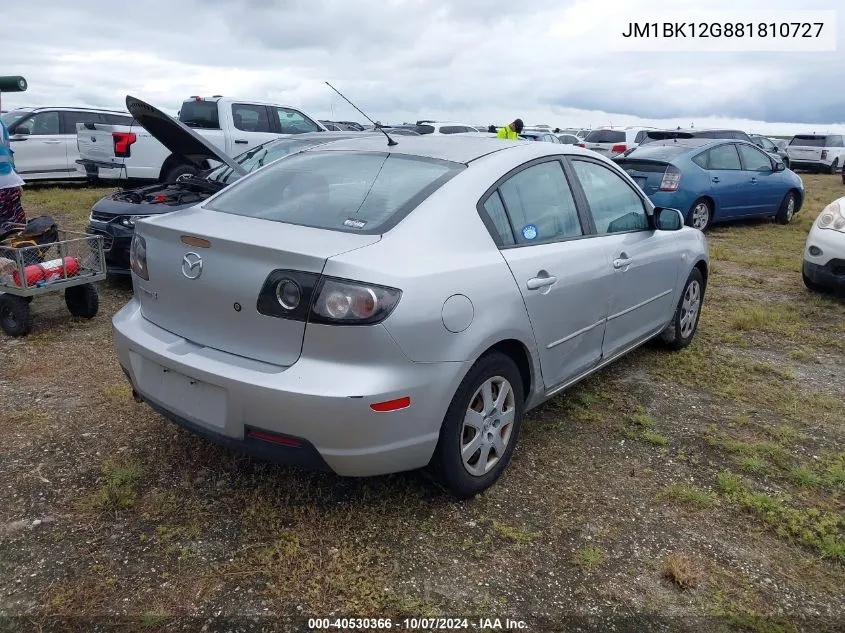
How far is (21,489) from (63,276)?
8.26ft

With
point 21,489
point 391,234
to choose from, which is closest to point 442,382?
point 391,234

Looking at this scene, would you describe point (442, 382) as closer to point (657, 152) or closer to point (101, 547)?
point (101, 547)

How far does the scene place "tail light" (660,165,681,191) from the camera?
9.52 metres

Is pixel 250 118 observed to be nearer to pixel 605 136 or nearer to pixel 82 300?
pixel 82 300

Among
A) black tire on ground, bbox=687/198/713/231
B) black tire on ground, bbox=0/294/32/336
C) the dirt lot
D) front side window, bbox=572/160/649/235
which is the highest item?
front side window, bbox=572/160/649/235

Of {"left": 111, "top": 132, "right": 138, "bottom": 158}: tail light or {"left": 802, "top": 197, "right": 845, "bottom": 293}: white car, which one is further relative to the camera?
{"left": 111, "top": 132, "right": 138, "bottom": 158}: tail light

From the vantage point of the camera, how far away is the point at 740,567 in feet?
8.87

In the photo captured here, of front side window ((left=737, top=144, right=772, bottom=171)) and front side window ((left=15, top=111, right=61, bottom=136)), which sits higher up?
front side window ((left=15, top=111, right=61, bottom=136))

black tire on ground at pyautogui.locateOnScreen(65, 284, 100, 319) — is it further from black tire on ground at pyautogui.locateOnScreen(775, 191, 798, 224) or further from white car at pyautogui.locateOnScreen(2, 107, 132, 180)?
black tire on ground at pyautogui.locateOnScreen(775, 191, 798, 224)

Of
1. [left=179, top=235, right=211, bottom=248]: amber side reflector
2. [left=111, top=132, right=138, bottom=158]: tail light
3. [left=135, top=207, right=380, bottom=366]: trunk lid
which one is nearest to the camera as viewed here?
[left=135, top=207, right=380, bottom=366]: trunk lid

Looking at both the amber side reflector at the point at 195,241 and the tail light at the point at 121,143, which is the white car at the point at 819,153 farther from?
the amber side reflector at the point at 195,241

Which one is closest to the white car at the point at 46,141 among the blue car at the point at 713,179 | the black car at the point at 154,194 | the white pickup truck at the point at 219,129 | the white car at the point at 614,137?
the white pickup truck at the point at 219,129

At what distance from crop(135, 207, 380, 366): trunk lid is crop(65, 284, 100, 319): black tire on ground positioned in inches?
112

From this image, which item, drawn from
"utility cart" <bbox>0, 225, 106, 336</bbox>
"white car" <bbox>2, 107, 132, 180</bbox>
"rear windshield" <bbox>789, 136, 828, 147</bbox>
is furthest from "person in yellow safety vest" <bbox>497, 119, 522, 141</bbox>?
"rear windshield" <bbox>789, 136, 828, 147</bbox>
